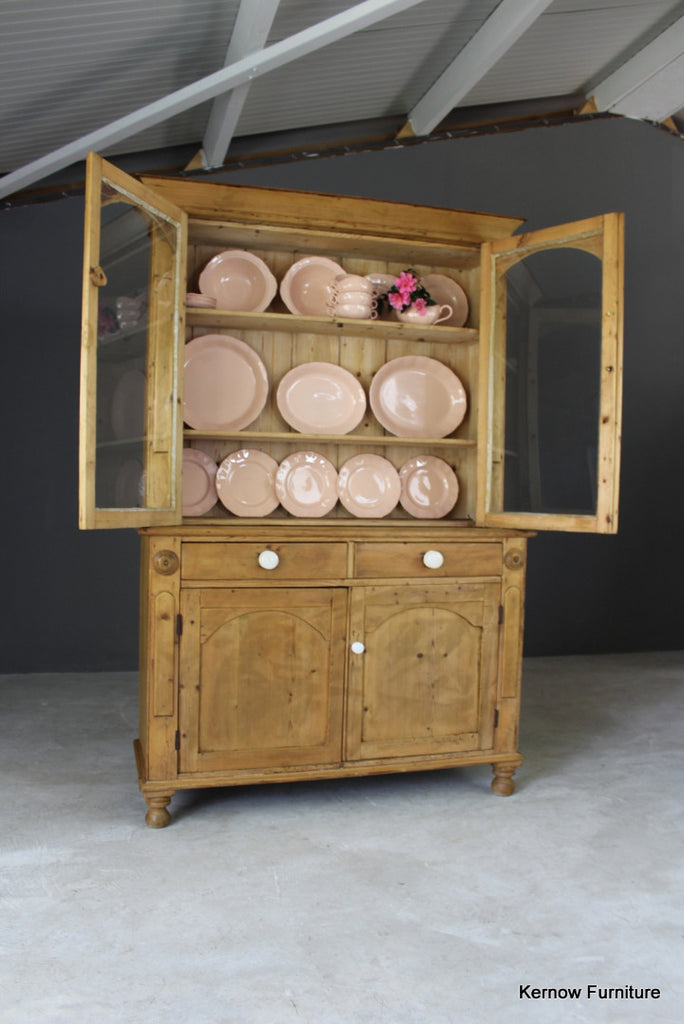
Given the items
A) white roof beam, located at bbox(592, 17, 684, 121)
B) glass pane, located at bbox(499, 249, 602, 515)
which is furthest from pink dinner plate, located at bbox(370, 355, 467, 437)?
white roof beam, located at bbox(592, 17, 684, 121)

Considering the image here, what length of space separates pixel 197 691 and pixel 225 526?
0.54 metres

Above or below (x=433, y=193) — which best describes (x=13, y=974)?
below

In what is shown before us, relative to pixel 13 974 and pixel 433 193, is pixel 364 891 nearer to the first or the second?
pixel 13 974

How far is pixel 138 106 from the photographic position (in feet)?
12.8

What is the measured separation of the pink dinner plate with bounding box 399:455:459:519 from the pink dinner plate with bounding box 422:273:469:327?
581 mm

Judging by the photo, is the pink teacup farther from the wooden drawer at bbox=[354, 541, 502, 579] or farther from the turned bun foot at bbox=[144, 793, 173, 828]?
the turned bun foot at bbox=[144, 793, 173, 828]

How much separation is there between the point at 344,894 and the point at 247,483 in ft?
5.14

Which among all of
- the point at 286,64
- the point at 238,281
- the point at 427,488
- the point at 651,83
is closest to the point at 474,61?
the point at 286,64

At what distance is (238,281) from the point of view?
3.14m

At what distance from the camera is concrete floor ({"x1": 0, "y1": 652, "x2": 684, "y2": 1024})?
1683 mm

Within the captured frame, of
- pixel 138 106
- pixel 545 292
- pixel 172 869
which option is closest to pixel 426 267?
pixel 545 292

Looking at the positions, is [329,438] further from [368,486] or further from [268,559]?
[268,559]

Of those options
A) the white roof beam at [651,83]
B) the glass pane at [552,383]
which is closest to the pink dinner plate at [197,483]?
the glass pane at [552,383]

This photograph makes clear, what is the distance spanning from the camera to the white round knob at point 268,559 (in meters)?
2.65
